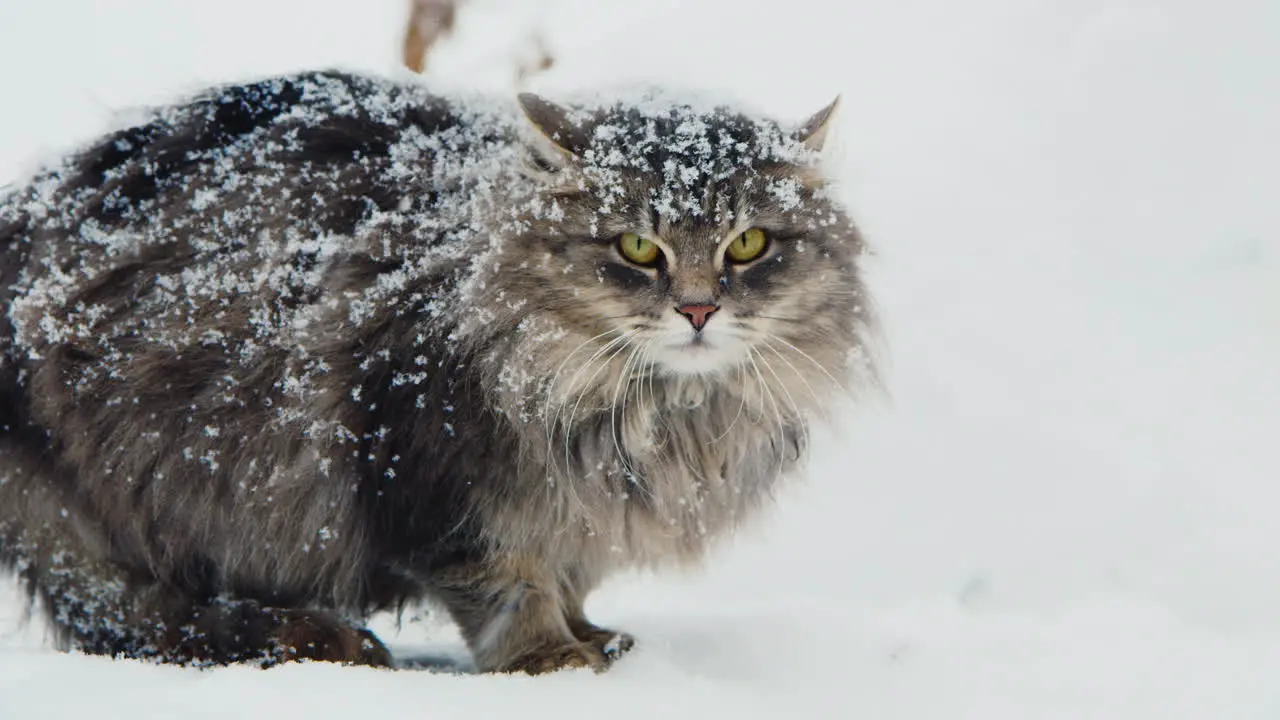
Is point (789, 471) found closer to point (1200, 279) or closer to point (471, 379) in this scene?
point (471, 379)

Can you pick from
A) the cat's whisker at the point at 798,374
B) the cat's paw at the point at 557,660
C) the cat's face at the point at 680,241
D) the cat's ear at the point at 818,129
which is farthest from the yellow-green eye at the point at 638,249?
the cat's paw at the point at 557,660

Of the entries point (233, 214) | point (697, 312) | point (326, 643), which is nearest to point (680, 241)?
point (697, 312)

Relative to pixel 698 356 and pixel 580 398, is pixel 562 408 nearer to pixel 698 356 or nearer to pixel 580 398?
pixel 580 398

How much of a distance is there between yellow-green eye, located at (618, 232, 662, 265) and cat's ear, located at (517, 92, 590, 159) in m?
0.21

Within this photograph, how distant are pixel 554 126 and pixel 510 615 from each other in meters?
1.02

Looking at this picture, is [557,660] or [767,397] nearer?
[557,660]

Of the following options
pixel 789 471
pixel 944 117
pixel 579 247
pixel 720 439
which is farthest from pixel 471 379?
pixel 944 117

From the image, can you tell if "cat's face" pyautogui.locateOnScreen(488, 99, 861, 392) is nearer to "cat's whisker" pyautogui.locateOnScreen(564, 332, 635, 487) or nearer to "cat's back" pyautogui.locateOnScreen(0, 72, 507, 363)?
"cat's whisker" pyautogui.locateOnScreen(564, 332, 635, 487)

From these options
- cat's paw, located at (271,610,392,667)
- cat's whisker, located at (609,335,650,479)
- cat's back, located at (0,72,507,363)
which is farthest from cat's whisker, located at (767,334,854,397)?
cat's paw, located at (271,610,392,667)

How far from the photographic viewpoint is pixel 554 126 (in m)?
2.46

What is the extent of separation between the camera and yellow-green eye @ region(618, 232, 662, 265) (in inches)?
93.3

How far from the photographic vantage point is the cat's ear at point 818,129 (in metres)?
2.52

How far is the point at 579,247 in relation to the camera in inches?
95.0

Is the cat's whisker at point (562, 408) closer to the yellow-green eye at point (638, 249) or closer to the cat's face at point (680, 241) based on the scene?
the cat's face at point (680, 241)
